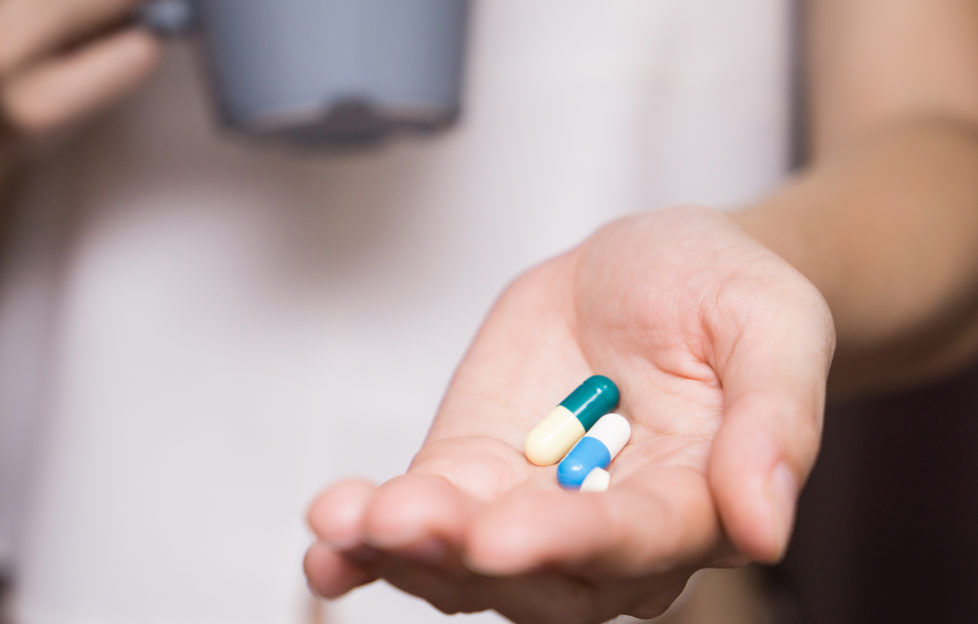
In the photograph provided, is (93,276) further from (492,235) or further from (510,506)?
(510,506)

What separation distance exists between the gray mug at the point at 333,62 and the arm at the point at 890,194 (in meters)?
0.26

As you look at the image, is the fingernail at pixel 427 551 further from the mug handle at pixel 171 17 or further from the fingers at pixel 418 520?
the mug handle at pixel 171 17

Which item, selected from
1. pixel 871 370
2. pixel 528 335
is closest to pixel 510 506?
pixel 528 335

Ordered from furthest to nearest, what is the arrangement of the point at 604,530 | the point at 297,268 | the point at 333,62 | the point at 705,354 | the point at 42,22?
the point at 297,268, the point at 42,22, the point at 333,62, the point at 705,354, the point at 604,530

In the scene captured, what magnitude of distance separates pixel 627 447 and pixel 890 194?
14.3 inches

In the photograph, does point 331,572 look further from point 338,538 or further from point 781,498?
point 781,498

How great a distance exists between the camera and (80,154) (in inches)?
37.4

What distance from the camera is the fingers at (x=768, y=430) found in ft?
1.17

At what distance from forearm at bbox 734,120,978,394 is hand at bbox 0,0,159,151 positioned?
556 mm

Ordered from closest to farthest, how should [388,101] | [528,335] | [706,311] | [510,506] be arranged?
[510,506] < [706,311] < [528,335] < [388,101]

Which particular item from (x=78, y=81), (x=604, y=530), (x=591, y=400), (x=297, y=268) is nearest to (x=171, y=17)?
(x=78, y=81)

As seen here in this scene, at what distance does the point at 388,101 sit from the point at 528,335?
225mm

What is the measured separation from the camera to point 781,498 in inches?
14.1

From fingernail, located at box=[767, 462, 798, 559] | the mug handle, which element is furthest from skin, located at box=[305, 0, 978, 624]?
the mug handle
